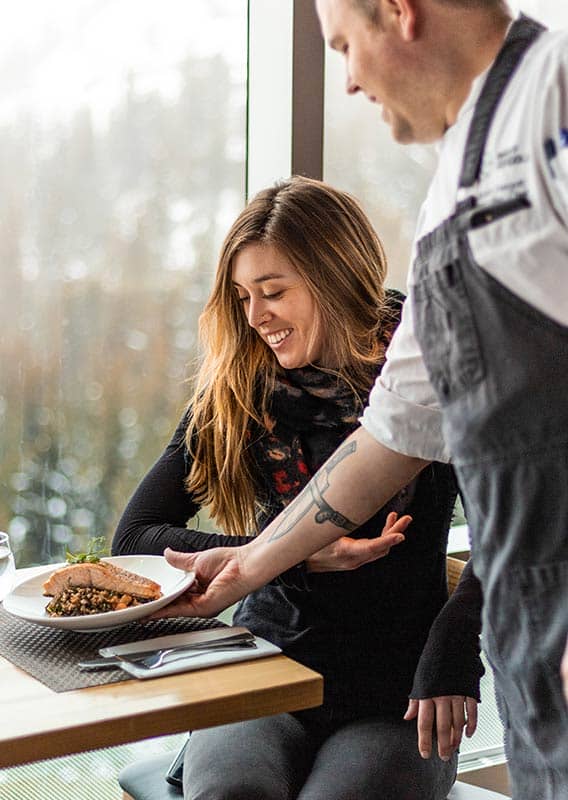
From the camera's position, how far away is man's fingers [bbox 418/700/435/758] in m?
1.54

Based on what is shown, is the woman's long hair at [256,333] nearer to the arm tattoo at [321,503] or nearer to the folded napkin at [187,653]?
the arm tattoo at [321,503]

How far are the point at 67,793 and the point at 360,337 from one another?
1197 millimetres

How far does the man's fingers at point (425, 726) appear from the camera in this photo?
1.54 m

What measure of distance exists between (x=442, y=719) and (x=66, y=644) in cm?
54

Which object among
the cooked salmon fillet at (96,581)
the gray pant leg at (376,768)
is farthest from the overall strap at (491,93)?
the gray pant leg at (376,768)

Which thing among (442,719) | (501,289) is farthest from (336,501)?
(501,289)

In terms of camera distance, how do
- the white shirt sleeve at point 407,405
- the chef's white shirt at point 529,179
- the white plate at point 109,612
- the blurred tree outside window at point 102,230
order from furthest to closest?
the blurred tree outside window at point 102,230, the white plate at point 109,612, the white shirt sleeve at point 407,405, the chef's white shirt at point 529,179

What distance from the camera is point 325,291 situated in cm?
188

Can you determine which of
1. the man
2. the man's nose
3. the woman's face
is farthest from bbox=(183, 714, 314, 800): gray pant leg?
the man's nose

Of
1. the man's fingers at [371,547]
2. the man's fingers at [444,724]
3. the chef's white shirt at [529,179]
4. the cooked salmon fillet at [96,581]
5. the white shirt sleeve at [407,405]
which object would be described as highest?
the chef's white shirt at [529,179]

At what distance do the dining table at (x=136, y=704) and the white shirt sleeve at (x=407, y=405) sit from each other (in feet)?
1.03

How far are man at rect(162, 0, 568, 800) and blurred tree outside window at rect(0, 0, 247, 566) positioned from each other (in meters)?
1.29

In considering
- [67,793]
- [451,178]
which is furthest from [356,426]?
[67,793]

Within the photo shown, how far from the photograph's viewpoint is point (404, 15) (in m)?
1.05
